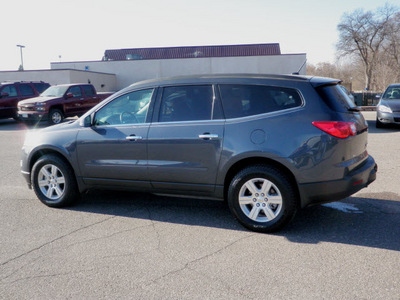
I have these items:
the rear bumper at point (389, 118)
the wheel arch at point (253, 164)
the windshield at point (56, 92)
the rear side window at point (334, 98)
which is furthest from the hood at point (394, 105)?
the windshield at point (56, 92)

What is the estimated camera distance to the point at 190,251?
396 centimetres

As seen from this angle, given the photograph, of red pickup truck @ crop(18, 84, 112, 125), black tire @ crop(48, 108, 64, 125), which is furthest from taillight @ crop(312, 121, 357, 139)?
black tire @ crop(48, 108, 64, 125)

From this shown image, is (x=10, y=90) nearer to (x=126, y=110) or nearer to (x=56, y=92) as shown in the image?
(x=56, y=92)

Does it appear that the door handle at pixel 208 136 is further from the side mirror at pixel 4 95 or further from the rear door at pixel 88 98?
the side mirror at pixel 4 95

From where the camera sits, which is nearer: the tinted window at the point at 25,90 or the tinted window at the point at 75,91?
the tinted window at the point at 75,91

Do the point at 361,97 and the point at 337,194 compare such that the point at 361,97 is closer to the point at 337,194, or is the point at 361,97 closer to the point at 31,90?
the point at 31,90

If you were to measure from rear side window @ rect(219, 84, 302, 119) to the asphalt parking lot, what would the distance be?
1.36 meters

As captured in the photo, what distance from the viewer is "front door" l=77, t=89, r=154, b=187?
496 centimetres

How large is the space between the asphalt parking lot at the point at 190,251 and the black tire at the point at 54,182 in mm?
162

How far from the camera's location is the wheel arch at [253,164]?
14.2 ft

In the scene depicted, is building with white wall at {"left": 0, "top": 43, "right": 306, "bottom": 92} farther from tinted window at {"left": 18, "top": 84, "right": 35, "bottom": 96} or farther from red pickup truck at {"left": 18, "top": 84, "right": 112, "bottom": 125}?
red pickup truck at {"left": 18, "top": 84, "right": 112, "bottom": 125}

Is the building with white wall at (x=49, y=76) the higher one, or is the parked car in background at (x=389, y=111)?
the building with white wall at (x=49, y=76)

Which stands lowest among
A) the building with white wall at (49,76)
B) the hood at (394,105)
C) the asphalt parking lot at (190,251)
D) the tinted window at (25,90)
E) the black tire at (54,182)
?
the asphalt parking lot at (190,251)

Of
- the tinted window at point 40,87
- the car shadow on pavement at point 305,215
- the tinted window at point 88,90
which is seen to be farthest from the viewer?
the tinted window at point 40,87
